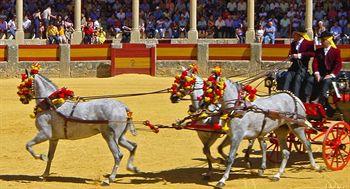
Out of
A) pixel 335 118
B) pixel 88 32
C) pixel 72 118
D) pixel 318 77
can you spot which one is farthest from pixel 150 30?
pixel 72 118

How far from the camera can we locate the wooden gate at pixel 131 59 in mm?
30438

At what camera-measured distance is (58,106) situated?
12375 millimetres

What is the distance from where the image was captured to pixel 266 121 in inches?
485

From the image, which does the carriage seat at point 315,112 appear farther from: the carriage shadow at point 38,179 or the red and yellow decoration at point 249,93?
the carriage shadow at point 38,179

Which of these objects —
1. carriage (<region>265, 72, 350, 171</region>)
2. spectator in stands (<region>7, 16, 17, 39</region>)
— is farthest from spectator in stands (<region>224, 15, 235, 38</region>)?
carriage (<region>265, 72, 350, 171</region>)

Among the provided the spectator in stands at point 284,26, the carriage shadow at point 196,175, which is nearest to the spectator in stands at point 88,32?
the spectator in stands at point 284,26

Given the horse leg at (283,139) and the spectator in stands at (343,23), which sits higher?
the spectator in stands at (343,23)

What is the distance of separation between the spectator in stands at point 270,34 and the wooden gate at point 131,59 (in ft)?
14.6

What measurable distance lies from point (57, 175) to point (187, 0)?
929 inches

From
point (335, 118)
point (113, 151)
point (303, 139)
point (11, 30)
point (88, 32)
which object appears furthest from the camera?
point (11, 30)

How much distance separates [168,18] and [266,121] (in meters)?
22.5

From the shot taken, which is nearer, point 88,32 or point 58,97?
point 58,97

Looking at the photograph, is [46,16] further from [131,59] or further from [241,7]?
[241,7]

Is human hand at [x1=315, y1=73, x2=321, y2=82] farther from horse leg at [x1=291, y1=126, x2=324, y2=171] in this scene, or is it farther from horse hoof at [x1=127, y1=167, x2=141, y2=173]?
horse hoof at [x1=127, y1=167, x2=141, y2=173]
